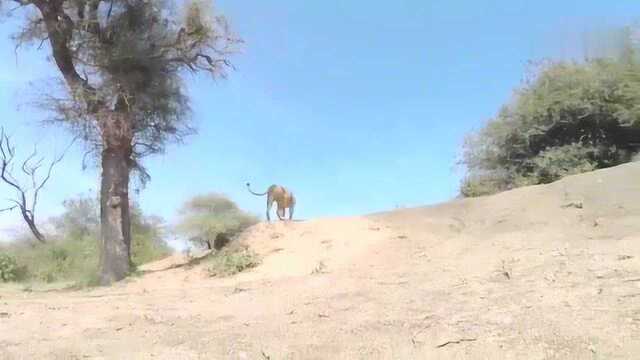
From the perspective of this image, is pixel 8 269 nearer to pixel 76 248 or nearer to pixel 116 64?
pixel 76 248

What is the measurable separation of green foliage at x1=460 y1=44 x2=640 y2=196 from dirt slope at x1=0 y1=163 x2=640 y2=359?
15.5 ft

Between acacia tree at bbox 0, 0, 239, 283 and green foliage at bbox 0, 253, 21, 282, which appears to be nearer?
acacia tree at bbox 0, 0, 239, 283

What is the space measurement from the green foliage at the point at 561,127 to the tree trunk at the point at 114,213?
9.31 m

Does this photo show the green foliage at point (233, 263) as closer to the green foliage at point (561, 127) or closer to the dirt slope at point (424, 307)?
the dirt slope at point (424, 307)

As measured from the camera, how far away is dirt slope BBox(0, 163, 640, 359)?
6.00 meters

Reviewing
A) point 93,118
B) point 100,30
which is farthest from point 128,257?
point 100,30

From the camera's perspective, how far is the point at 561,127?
18.3 meters

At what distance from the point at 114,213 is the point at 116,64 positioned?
351cm

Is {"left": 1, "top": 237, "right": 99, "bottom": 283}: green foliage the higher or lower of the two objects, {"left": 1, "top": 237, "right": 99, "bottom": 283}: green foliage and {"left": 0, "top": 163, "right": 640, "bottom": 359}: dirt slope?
the higher

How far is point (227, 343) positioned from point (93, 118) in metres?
10.9

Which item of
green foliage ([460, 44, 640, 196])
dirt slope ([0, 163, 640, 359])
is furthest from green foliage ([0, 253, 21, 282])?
green foliage ([460, 44, 640, 196])

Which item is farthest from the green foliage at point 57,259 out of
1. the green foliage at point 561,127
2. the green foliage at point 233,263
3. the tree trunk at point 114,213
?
the green foliage at point 561,127

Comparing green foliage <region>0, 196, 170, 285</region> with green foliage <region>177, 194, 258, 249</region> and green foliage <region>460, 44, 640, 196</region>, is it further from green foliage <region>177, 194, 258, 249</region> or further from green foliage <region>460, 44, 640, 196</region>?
green foliage <region>460, 44, 640, 196</region>

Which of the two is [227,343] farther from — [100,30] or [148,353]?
[100,30]
